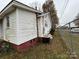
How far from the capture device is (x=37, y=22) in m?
13.4

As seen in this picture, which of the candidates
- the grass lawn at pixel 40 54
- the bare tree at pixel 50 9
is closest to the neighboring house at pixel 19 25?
the grass lawn at pixel 40 54

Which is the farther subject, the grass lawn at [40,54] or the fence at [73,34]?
the grass lawn at [40,54]

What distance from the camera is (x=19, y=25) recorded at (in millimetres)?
9609

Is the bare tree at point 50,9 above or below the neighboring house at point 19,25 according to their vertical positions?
above

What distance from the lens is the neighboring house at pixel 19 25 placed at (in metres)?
9.41

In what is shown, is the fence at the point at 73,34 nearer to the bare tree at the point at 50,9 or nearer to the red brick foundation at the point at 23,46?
the red brick foundation at the point at 23,46

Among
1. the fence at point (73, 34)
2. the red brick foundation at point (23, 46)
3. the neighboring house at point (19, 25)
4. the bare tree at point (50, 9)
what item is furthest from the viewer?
the bare tree at point (50, 9)

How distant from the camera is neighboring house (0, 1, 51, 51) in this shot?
30.9 ft

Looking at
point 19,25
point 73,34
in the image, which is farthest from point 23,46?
point 73,34

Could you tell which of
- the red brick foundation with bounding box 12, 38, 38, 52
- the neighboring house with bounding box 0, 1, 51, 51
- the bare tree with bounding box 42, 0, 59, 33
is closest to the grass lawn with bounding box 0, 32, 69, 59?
the red brick foundation with bounding box 12, 38, 38, 52

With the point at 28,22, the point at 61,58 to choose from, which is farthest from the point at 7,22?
the point at 61,58

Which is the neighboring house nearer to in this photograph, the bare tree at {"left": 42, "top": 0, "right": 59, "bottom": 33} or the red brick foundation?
the red brick foundation

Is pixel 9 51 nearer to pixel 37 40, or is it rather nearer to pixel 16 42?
pixel 16 42

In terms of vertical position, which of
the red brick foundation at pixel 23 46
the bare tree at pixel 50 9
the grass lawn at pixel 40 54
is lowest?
the grass lawn at pixel 40 54
